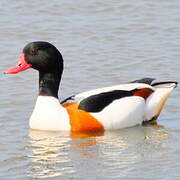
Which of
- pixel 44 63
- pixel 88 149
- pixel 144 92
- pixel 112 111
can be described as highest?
pixel 44 63

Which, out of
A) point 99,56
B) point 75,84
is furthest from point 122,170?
point 99,56

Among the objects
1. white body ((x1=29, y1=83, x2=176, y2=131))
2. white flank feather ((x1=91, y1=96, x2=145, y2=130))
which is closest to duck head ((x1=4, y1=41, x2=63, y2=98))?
white body ((x1=29, y1=83, x2=176, y2=131))

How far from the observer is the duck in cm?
1114

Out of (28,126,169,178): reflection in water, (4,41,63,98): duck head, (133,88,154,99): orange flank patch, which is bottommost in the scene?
(28,126,169,178): reflection in water

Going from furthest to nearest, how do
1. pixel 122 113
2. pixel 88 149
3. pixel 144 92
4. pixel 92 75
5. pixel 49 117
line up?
pixel 92 75 < pixel 144 92 < pixel 122 113 < pixel 49 117 < pixel 88 149

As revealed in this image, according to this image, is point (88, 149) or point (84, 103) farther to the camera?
point (84, 103)

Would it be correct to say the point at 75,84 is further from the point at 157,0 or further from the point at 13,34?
the point at 157,0

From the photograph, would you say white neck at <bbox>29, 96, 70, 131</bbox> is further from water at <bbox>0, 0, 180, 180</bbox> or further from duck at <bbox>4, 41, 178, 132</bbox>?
water at <bbox>0, 0, 180, 180</bbox>

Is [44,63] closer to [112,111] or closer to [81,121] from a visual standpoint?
[81,121]

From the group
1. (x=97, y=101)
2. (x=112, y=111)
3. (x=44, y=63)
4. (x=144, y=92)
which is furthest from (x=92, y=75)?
(x=97, y=101)

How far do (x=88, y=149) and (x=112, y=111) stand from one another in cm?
129

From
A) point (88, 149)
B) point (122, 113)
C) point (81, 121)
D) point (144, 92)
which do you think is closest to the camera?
point (88, 149)

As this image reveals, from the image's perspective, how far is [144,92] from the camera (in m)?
11.6

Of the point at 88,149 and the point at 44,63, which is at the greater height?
the point at 44,63
